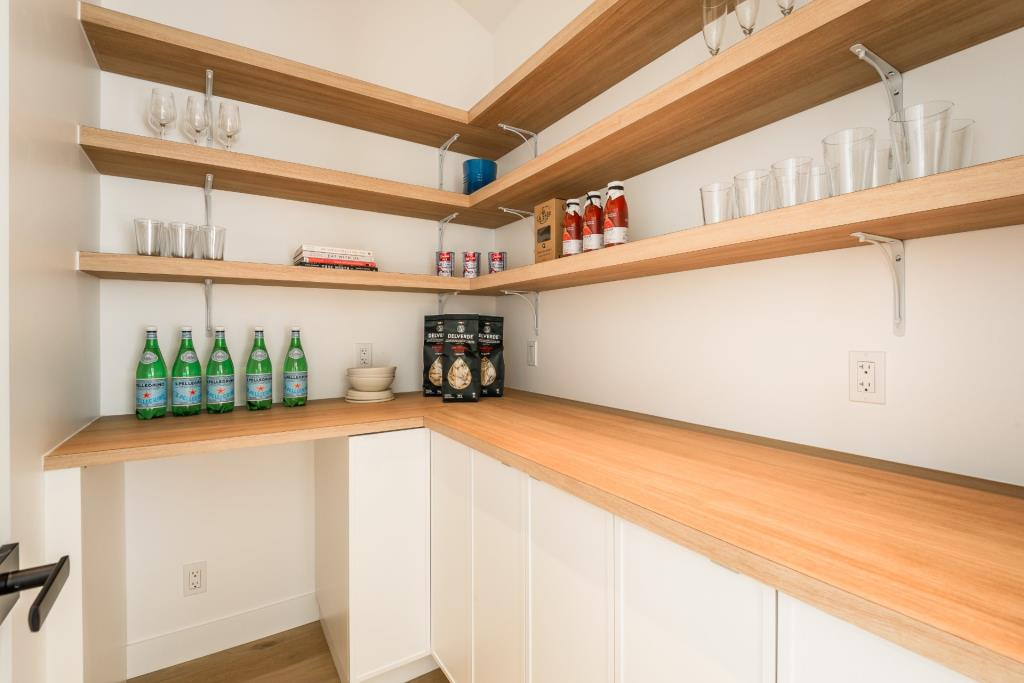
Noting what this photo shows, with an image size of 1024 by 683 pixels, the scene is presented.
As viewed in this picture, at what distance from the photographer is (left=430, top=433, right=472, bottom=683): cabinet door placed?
138 centimetres

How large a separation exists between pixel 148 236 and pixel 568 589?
1641 mm

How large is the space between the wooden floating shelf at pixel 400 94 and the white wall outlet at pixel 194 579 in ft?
5.88

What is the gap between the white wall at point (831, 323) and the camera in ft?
2.89

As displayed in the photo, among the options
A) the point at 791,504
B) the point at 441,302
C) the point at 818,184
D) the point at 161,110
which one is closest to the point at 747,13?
the point at 818,184

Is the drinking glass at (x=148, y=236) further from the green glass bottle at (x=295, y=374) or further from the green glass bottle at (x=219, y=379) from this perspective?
the green glass bottle at (x=295, y=374)

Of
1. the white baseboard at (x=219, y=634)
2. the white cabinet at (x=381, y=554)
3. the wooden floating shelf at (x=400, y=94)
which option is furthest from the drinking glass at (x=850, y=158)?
the white baseboard at (x=219, y=634)

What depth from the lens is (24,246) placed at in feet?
3.01

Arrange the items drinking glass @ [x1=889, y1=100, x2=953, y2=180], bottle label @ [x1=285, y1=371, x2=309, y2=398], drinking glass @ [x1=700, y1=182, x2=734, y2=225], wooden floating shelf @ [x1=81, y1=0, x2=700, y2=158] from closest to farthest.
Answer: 1. drinking glass @ [x1=889, y1=100, x2=953, y2=180]
2. drinking glass @ [x1=700, y1=182, x2=734, y2=225]
3. wooden floating shelf @ [x1=81, y1=0, x2=700, y2=158]
4. bottle label @ [x1=285, y1=371, x2=309, y2=398]

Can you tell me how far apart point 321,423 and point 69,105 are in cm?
110

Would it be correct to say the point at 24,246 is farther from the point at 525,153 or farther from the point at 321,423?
the point at 525,153

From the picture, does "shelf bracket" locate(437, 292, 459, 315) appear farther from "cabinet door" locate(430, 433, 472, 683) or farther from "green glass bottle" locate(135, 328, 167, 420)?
"green glass bottle" locate(135, 328, 167, 420)

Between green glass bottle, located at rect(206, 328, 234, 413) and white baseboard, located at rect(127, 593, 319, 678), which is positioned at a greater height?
green glass bottle, located at rect(206, 328, 234, 413)

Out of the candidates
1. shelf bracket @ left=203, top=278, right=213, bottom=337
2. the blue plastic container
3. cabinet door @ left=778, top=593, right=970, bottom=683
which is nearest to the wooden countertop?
cabinet door @ left=778, top=593, right=970, bottom=683

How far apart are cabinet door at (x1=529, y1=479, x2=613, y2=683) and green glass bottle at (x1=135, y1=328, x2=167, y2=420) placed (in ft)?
4.35
